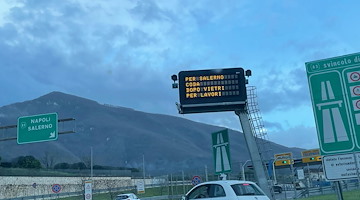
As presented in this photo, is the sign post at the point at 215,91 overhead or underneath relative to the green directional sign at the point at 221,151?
overhead

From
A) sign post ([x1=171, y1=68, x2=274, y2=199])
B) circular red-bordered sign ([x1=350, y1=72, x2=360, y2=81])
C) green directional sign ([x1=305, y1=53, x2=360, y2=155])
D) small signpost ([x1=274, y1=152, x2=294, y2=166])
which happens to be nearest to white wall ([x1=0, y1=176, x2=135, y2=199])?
small signpost ([x1=274, y1=152, x2=294, y2=166])

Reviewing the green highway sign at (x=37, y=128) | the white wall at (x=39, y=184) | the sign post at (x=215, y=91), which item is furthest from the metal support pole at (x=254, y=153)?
the white wall at (x=39, y=184)

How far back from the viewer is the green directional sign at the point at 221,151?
1554 cm

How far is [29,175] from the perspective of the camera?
59656 millimetres

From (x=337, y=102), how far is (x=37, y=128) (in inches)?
1037

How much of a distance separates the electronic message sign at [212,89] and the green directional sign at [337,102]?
46.4 ft

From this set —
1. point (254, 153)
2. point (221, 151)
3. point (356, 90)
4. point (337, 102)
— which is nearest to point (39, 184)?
point (254, 153)

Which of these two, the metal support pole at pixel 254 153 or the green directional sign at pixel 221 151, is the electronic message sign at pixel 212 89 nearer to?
the metal support pole at pixel 254 153

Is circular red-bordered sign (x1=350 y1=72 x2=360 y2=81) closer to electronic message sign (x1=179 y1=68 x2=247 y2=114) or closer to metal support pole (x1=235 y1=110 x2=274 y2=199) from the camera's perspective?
electronic message sign (x1=179 y1=68 x2=247 y2=114)

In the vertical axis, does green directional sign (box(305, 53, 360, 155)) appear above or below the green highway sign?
below

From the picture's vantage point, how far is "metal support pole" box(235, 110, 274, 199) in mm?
20712

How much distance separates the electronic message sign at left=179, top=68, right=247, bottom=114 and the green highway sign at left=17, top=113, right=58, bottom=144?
39.2 feet

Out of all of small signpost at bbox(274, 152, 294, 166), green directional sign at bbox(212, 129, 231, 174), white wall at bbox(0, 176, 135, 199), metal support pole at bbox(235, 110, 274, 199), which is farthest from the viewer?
white wall at bbox(0, 176, 135, 199)

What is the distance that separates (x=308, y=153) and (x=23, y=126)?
153 feet
